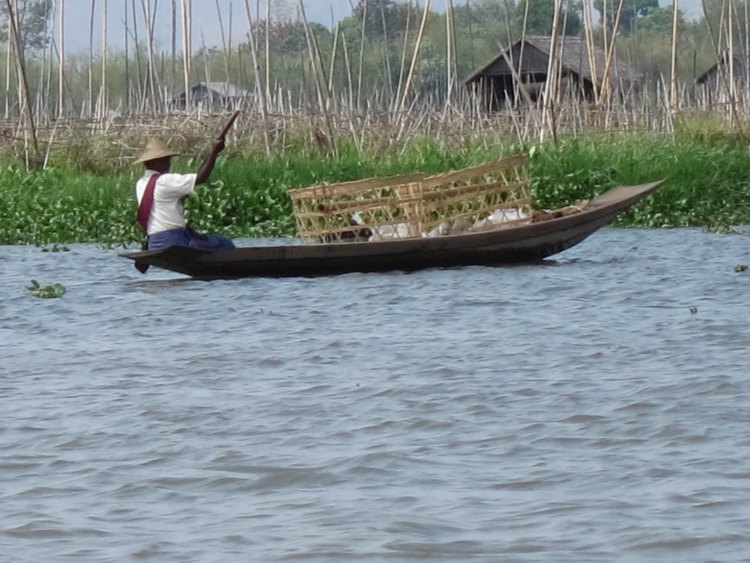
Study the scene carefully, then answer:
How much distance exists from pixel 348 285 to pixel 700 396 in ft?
16.1

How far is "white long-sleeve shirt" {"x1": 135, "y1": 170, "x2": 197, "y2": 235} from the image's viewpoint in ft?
33.4

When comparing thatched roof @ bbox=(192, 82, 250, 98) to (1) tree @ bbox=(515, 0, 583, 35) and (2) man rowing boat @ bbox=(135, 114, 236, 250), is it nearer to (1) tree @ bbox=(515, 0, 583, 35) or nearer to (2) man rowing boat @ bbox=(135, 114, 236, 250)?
(2) man rowing boat @ bbox=(135, 114, 236, 250)

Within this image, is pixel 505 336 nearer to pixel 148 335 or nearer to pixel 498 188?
pixel 148 335

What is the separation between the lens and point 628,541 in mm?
3705

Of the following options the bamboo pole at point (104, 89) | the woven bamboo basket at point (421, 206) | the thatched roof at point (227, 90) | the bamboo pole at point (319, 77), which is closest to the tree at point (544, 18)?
the thatched roof at point (227, 90)

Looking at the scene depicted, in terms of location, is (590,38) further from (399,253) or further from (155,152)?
(155,152)

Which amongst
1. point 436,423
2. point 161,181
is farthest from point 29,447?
point 161,181

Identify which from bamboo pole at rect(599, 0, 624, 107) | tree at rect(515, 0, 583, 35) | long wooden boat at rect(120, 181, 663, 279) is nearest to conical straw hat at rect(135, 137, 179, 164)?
long wooden boat at rect(120, 181, 663, 279)

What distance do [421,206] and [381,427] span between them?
5736 millimetres

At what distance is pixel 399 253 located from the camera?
35.0 feet

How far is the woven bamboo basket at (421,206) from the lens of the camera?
10.8 meters

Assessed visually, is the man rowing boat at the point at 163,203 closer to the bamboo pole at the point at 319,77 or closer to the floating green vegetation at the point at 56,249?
the floating green vegetation at the point at 56,249

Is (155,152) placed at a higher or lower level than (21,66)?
lower

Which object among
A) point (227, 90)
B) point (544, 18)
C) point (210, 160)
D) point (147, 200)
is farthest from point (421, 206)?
point (544, 18)
